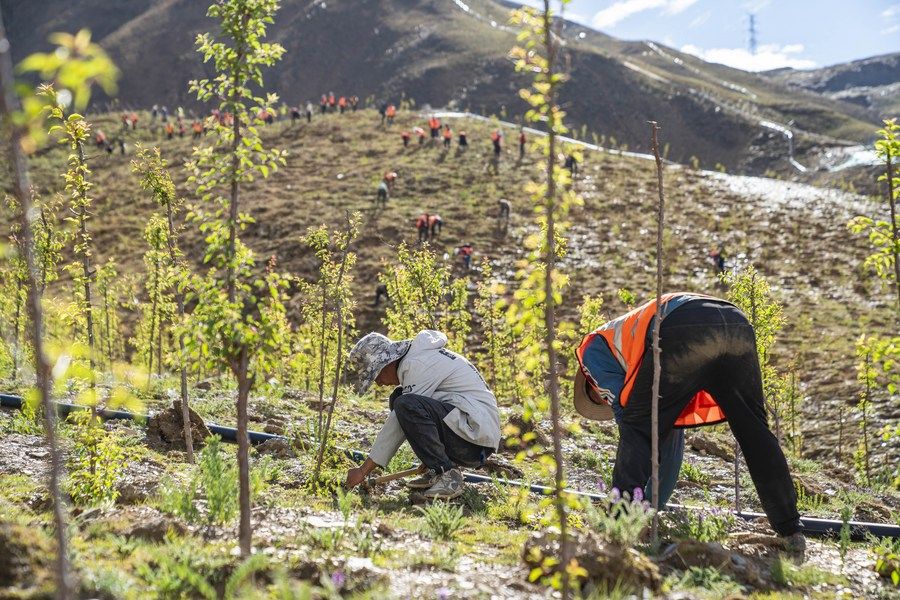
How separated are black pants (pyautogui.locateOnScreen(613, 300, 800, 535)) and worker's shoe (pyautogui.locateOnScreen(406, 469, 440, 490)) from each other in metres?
1.53

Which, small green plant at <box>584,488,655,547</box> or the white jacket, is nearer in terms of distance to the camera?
small green plant at <box>584,488,655,547</box>

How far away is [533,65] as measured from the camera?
9.57 feet

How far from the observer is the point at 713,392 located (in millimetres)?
4719

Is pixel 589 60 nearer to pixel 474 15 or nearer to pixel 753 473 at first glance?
pixel 474 15

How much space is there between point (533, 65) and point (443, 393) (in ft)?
11.3

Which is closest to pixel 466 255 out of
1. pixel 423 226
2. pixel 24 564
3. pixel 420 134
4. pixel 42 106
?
pixel 423 226

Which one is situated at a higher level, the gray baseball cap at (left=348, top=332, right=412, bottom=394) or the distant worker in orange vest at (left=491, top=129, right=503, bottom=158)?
A: the distant worker in orange vest at (left=491, top=129, right=503, bottom=158)

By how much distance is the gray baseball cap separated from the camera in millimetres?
5863

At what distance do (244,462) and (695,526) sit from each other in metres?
2.90

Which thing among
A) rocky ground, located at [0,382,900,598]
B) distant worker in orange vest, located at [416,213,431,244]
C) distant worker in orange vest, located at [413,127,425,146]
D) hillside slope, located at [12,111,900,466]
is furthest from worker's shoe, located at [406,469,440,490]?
distant worker in orange vest, located at [413,127,425,146]

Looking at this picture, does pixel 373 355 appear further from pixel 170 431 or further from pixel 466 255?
pixel 466 255

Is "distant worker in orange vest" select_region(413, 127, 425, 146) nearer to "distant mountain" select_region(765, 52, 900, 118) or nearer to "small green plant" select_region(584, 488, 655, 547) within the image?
"small green plant" select_region(584, 488, 655, 547)

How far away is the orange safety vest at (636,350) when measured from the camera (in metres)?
4.66

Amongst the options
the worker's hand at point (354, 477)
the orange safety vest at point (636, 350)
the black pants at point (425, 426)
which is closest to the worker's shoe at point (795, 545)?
the orange safety vest at point (636, 350)
